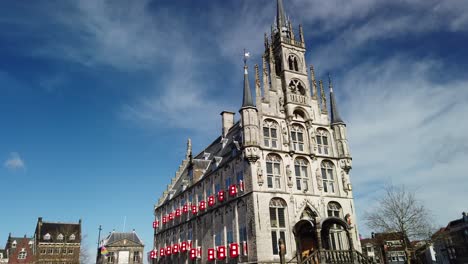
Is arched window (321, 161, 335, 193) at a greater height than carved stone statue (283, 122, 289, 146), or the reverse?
carved stone statue (283, 122, 289, 146)

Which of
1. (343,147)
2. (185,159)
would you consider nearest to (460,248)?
(343,147)

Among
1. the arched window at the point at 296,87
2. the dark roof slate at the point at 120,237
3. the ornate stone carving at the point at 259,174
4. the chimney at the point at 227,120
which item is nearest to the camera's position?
the ornate stone carving at the point at 259,174

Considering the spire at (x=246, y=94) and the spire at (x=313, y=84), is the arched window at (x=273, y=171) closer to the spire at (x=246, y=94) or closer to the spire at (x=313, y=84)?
the spire at (x=246, y=94)

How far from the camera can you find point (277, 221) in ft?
110

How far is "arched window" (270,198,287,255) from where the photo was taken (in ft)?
108

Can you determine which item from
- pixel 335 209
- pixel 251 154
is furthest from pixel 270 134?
pixel 335 209

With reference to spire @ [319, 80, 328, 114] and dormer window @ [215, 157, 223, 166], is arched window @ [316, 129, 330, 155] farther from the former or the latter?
dormer window @ [215, 157, 223, 166]

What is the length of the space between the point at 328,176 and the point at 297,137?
5.28 metres

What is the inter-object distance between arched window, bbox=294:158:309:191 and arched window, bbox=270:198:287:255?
304 cm

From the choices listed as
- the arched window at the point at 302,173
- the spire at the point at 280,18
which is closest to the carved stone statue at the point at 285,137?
the arched window at the point at 302,173

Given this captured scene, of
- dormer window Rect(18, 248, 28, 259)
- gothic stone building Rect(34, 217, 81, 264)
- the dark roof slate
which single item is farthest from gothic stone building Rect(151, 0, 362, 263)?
dormer window Rect(18, 248, 28, 259)

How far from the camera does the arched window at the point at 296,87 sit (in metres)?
40.7

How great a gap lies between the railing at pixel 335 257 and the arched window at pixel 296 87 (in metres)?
17.7

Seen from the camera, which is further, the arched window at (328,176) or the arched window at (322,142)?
the arched window at (322,142)
